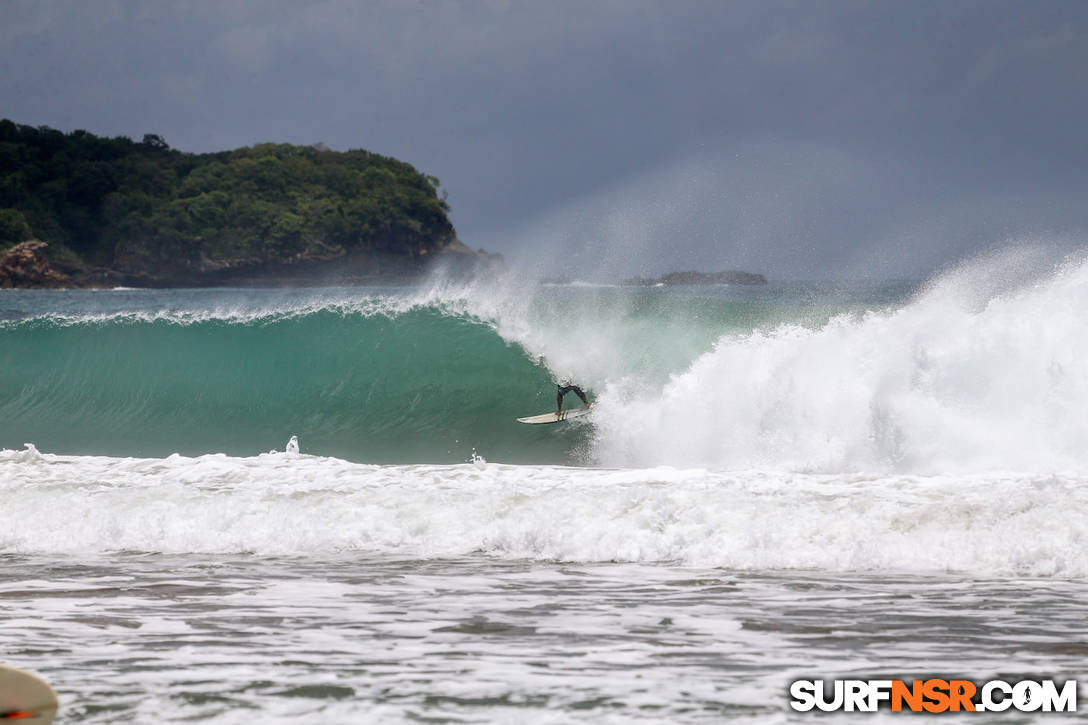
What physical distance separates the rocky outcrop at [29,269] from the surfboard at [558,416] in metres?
86.2

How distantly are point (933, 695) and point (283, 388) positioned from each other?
558 inches

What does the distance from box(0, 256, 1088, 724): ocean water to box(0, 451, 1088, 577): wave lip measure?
33 millimetres

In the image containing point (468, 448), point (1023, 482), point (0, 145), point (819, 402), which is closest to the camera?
point (1023, 482)

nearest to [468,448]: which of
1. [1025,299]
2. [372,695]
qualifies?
[1025,299]

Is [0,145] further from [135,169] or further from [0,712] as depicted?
[0,712]

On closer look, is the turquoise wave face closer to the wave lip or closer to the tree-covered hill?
the wave lip

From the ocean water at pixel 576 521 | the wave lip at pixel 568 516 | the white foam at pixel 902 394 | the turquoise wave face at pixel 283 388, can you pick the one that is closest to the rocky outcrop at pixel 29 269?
the turquoise wave face at pixel 283 388

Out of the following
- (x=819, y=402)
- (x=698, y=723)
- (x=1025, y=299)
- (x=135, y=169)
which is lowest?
(x=698, y=723)

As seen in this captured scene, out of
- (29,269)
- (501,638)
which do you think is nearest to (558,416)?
(501,638)

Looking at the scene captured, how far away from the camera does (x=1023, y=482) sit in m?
8.34

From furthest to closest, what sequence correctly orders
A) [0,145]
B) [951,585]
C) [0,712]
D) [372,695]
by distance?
[0,145], [951,585], [372,695], [0,712]

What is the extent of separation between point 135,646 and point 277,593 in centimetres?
146

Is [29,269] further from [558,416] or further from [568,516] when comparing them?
[568,516]

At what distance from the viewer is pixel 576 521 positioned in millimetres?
8281
